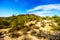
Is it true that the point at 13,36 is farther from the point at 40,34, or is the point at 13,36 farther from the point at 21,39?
the point at 40,34

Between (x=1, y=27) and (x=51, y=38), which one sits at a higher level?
(x=1, y=27)

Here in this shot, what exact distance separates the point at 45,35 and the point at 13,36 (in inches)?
101

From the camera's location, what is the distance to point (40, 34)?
11.8 metres

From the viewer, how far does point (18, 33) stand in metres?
12.4

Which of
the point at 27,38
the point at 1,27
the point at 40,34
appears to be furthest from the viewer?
the point at 1,27

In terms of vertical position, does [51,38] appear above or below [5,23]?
below

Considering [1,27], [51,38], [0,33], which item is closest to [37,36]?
[51,38]

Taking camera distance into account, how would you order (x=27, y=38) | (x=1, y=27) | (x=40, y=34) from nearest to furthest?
(x=27, y=38) → (x=40, y=34) → (x=1, y=27)

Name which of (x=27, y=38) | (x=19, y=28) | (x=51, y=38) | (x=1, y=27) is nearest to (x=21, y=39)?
(x=27, y=38)

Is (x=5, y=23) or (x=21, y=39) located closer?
(x=21, y=39)

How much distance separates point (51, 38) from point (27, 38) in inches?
70.6

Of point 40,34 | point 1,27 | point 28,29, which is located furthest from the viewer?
point 1,27

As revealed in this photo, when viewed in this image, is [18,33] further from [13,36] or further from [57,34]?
[57,34]

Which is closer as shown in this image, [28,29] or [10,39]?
[10,39]
